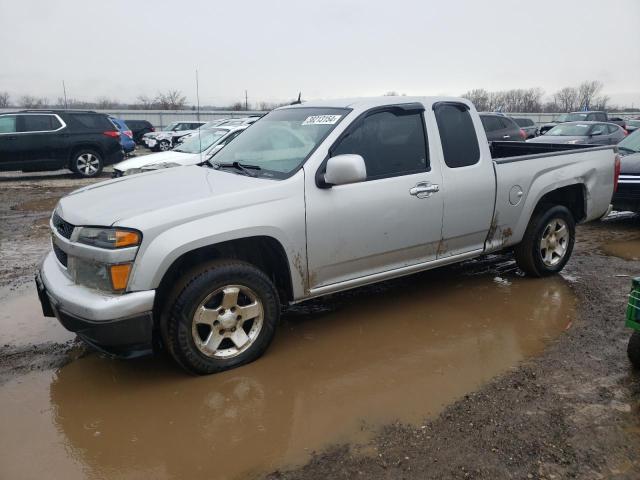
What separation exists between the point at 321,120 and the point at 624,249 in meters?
4.79

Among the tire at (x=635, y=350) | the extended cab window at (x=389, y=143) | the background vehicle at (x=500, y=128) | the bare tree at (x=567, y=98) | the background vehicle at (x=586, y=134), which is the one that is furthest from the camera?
the bare tree at (x=567, y=98)

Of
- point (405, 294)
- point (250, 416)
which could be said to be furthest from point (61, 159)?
point (250, 416)

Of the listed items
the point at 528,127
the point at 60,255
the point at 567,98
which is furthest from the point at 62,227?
the point at 567,98

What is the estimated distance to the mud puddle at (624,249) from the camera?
6.49 m

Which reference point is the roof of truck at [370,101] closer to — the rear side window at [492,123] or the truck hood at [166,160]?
the truck hood at [166,160]

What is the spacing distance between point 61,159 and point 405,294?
1137cm

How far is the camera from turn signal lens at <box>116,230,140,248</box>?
318cm

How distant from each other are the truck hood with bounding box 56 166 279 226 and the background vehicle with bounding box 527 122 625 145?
13.2m

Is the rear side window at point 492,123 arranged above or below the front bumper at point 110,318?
above

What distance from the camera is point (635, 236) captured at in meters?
7.54

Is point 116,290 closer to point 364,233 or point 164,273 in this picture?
point 164,273

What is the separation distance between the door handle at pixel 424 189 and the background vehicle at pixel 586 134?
12.0 meters

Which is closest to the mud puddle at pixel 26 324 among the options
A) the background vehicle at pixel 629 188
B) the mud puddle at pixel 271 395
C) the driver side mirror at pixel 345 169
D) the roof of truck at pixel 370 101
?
the mud puddle at pixel 271 395

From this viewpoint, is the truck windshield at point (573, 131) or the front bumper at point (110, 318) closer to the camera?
the front bumper at point (110, 318)
